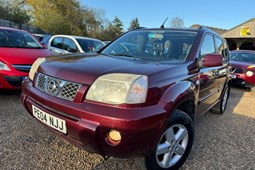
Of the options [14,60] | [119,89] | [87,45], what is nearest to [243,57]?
[87,45]

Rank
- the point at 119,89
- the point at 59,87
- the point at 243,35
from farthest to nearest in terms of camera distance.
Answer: the point at 243,35 < the point at 59,87 < the point at 119,89

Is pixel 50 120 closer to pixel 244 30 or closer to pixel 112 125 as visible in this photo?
pixel 112 125

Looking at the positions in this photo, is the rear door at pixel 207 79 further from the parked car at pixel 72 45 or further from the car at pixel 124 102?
the parked car at pixel 72 45

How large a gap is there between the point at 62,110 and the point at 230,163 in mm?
2120

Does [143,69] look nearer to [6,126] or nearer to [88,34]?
[6,126]

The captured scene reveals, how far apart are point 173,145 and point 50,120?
1278 millimetres

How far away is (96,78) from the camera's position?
2.07 m

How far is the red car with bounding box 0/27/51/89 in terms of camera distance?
13.7 ft

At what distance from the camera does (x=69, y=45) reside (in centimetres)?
816

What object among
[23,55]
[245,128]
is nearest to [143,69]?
[245,128]

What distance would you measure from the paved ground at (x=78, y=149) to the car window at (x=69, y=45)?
3.94m

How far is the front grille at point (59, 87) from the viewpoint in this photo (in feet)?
6.95

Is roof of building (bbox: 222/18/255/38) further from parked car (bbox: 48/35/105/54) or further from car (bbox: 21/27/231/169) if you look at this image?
car (bbox: 21/27/231/169)

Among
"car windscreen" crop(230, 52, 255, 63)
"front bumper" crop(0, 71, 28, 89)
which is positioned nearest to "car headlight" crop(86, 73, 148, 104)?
"front bumper" crop(0, 71, 28, 89)
